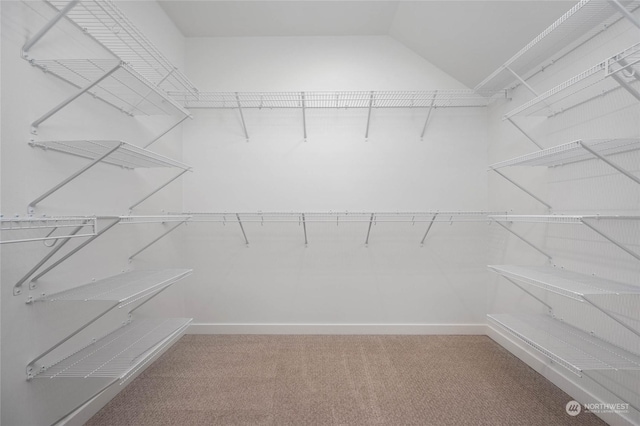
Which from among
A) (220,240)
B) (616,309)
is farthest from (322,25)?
(616,309)

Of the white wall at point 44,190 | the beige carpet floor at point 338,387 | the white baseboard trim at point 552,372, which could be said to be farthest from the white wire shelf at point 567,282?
the white wall at point 44,190

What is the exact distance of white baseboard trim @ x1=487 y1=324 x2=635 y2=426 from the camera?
1.52 metres

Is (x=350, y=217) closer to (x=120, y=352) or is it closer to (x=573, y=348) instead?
(x=573, y=348)

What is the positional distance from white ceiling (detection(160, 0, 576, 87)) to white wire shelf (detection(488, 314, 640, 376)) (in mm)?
1806

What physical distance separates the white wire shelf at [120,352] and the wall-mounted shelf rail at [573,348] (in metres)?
1.98

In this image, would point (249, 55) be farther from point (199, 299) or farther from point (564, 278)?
point (564, 278)

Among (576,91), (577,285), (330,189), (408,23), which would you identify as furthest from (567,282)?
(408,23)

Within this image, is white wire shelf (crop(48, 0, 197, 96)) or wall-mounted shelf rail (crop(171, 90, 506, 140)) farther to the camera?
wall-mounted shelf rail (crop(171, 90, 506, 140))

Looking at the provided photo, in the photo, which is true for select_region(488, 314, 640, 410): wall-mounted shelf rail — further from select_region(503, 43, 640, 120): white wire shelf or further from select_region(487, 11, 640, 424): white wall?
select_region(503, 43, 640, 120): white wire shelf

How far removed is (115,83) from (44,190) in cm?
64

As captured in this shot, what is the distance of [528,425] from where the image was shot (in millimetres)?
1540

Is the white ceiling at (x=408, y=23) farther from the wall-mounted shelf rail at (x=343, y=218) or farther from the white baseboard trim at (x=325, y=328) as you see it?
the white baseboard trim at (x=325, y=328)

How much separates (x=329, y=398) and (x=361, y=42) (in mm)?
2756

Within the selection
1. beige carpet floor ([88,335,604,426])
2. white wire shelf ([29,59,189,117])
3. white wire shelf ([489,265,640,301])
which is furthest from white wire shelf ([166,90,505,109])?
beige carpet floor ([88,335,604,426])
